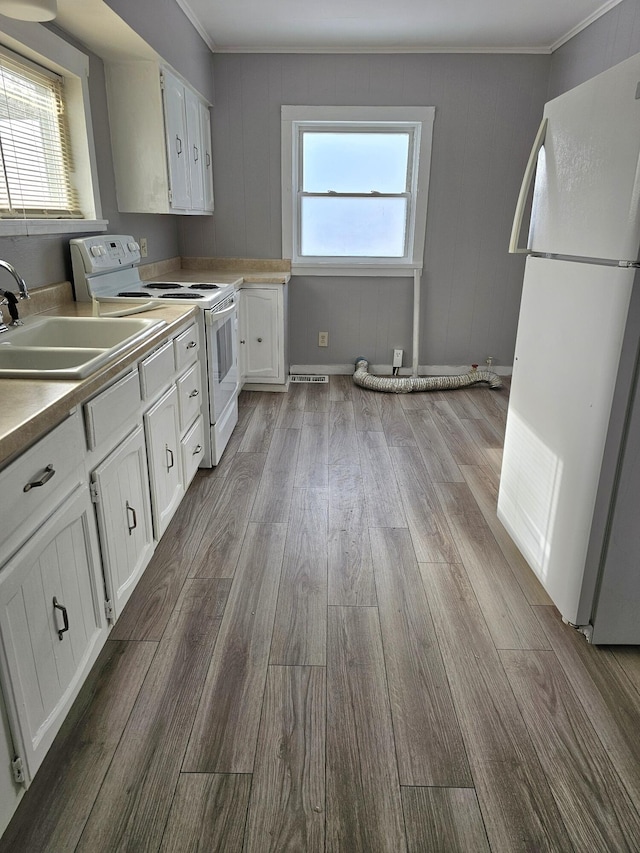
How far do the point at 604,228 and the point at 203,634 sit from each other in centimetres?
174

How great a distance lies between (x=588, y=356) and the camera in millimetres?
1741

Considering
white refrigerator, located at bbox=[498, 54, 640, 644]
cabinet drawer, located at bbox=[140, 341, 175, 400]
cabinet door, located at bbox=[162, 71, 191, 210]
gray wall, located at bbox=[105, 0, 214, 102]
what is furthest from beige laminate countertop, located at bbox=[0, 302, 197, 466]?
cabinet door, located at bbox=[162, 71, 191, 210]

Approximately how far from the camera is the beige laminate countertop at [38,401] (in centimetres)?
112

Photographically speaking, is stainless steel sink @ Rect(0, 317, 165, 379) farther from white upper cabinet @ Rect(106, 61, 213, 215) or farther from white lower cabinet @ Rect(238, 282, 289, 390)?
white lower cabinet @ Rect(238, 282, 289, 390)

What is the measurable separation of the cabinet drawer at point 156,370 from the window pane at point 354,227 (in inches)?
109

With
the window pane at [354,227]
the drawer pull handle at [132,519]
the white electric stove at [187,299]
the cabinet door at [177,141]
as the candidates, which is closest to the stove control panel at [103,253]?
the white electric stove at [187,299]

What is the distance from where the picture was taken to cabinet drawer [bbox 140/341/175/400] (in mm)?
1978

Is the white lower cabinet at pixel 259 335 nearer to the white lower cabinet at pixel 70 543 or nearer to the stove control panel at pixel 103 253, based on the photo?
the stove control panel at pixel 103 253

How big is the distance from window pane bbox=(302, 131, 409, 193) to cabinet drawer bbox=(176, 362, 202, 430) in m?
2.49

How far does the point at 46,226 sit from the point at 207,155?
2245 millimetres

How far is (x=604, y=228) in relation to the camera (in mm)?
1652

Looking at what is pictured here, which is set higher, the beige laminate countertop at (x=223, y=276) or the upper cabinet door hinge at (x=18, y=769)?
the beige laminate countertop at (x=223, y=276)

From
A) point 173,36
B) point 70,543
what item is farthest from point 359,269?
point 70,543

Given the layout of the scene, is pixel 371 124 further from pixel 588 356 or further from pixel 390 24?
pixel 588 356
